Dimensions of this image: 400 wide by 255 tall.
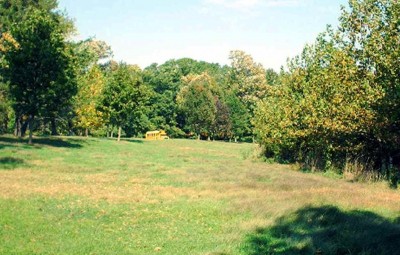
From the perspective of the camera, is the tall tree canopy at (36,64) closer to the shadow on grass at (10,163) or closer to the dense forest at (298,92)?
the dense forest at (298,92)

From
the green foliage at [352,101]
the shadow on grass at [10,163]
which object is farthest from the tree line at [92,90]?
the green foliage at [352,101]

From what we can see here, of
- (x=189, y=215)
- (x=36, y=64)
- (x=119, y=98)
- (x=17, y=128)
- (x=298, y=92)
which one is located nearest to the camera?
(x=189, y=215)

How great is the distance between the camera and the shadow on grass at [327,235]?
35.7 ft

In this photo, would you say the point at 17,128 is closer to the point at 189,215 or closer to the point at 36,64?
the point at 36,64

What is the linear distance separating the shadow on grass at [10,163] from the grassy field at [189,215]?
28.1 inches

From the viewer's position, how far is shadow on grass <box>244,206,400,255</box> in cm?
A: 1088

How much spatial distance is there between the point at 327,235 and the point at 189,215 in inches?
203

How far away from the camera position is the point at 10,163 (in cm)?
2689

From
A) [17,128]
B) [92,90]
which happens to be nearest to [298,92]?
[92,90]

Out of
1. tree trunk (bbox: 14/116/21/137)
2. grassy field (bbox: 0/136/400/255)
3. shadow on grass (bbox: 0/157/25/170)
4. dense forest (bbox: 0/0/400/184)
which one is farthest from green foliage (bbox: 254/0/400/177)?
tree trunk (bbox: 14/116/21/137)

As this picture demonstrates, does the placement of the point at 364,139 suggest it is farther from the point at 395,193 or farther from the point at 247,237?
the point at 247,237

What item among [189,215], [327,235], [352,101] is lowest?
[189,215]

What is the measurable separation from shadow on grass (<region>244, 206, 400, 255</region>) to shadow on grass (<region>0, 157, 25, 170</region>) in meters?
18.4

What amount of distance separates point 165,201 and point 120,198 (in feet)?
6.52
